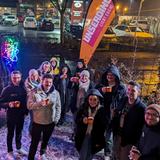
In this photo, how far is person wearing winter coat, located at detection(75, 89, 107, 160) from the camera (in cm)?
554

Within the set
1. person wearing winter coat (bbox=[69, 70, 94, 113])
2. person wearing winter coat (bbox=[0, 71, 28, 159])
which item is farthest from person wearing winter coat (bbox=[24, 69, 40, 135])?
person wearing winter coat (bbox=[69, 70, 94, 113])

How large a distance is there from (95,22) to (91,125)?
5.37m

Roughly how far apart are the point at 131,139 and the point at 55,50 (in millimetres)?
15867

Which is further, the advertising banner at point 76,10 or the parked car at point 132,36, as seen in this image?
the parked car at point 132,36

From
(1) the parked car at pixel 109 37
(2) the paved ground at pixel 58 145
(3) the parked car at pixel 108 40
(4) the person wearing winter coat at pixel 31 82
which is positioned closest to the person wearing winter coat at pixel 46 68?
(4) the person wearing winter coat at pixel 31 82

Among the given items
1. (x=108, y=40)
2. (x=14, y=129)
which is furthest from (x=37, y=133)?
(x=108, y=40)

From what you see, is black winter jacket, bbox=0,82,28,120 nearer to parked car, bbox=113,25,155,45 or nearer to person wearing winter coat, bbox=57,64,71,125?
person wearing winter coat, bbox=57,64,71,125

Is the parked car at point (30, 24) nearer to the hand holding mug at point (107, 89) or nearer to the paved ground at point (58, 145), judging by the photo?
the paved ground at point (58, 145)

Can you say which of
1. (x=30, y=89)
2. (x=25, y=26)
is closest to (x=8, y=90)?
(x=30, y=89)

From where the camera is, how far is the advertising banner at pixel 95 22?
33.1 ft

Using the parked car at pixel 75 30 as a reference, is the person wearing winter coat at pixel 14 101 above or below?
above

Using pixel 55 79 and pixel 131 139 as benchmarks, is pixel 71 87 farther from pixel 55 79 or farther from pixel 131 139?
pixel 131 139

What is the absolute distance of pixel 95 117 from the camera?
18.3 feet

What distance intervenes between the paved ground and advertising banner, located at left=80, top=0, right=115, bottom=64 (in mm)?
2719
